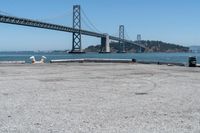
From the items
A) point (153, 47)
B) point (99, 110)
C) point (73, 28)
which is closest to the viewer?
point (99, 110)

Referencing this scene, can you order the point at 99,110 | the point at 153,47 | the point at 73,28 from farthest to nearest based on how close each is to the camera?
the point at 153,47 < the point at 73,28 < the point at 99,110

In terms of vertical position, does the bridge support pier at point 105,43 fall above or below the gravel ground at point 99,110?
above

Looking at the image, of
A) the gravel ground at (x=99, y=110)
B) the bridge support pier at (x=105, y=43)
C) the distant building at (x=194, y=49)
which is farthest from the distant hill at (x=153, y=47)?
the gravel ground at (x=99, y=110)

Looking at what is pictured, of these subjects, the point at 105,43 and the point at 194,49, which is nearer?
the point at 105,43

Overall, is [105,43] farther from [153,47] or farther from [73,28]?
[153,47]

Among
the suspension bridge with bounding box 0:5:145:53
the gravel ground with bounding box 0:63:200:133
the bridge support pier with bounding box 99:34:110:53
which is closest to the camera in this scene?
the gravel ground with bounding box 0:63:200:133

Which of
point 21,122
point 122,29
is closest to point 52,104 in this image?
point 21,122

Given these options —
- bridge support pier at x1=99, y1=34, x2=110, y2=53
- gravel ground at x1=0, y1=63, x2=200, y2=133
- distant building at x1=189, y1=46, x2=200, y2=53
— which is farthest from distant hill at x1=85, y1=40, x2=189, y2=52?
gravel ground at x1=0, y1=63, x2=200, y2=133

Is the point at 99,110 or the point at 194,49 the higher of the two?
the point at 99,110

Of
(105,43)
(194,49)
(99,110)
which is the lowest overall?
(194,49)

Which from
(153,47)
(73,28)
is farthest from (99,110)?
(153,47)

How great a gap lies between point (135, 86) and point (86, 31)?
247 feet

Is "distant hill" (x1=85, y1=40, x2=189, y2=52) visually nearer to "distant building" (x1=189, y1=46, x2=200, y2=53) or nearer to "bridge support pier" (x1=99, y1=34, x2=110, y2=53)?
"distant building" (x1=189, y1=46, x2=200, y2=53)

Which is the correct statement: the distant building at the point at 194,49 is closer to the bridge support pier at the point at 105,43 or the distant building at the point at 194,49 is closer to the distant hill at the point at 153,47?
the distant hill at the point at 153,47
